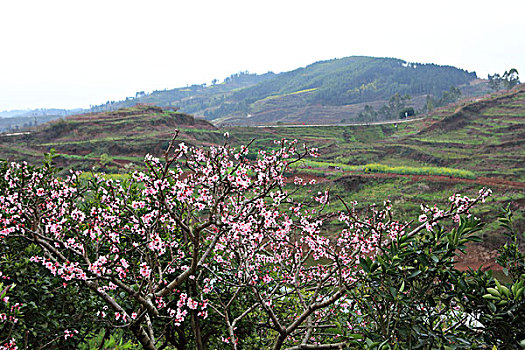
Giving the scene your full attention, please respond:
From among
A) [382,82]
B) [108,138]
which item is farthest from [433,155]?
[382,82]

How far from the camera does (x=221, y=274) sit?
239 inches

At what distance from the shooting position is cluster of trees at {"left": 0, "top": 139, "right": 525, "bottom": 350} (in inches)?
123

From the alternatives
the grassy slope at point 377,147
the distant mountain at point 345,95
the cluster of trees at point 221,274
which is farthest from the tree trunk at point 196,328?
the distant mountain at point 345,95

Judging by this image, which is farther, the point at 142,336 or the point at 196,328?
the point at 196,328

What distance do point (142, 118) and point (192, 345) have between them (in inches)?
2404

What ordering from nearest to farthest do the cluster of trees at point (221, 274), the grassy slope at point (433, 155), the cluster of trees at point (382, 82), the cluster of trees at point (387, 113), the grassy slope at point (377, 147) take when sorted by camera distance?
the cluster of trees at point (221, 274) → the grassy slope at point (433, 155) → the grassy slope at point (377, 147) → the cluster of trees at point (387, 113) → the cluster of trees at point (382, 82)

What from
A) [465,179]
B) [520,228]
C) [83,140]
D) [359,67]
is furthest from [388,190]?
[359,67]

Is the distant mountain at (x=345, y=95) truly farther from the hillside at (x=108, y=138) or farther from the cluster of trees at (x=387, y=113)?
the hillside at (x=108, y=138)

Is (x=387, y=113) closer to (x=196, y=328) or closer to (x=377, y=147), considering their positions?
(x=377, y=147)

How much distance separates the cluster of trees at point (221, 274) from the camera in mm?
3113

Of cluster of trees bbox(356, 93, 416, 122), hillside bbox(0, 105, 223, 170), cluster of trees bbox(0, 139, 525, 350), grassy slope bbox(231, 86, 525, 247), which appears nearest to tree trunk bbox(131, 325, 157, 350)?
cluster of trees bbox(0, 139, 525, 350)

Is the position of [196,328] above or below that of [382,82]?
below

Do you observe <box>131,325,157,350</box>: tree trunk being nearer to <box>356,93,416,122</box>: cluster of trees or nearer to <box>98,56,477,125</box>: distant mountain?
<box>356,93,416,122</box>: cluster of trees

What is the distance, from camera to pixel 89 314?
208 inches
